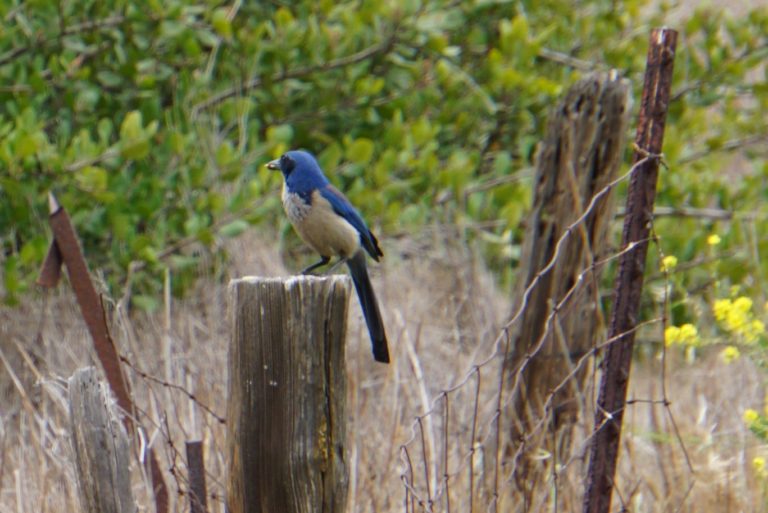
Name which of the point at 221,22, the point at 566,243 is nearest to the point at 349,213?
the point at 566,243

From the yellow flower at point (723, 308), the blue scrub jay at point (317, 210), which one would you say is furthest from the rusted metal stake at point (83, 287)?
the yellow flower at point (723, 308)

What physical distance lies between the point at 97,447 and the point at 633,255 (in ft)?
4.55

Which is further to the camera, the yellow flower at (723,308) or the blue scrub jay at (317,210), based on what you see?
the blue scrub jay at (317,210)

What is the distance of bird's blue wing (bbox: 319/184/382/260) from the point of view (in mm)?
4242

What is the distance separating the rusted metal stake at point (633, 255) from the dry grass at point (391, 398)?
0.14 metres

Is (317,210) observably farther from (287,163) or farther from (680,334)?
(680,334)

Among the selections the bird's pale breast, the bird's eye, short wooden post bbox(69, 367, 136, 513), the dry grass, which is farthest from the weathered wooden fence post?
short wooden post bbox(69, 367, 136, 513)

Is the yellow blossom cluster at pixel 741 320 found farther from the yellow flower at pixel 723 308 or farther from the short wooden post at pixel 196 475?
the short wooden post at pixel 196 475

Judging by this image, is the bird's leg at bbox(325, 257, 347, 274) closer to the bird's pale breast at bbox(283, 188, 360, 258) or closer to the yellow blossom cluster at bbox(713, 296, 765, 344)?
the bird's pale breast at bbox(283, 188, 360, 258)

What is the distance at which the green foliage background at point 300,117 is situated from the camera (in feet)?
18.7

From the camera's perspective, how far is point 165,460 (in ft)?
13.7

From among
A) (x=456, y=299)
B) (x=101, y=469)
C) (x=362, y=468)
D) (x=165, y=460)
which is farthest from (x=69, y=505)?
(x=456, y=299)

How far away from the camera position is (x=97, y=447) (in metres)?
2.59

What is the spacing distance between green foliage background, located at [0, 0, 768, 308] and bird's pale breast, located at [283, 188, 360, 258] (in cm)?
122
